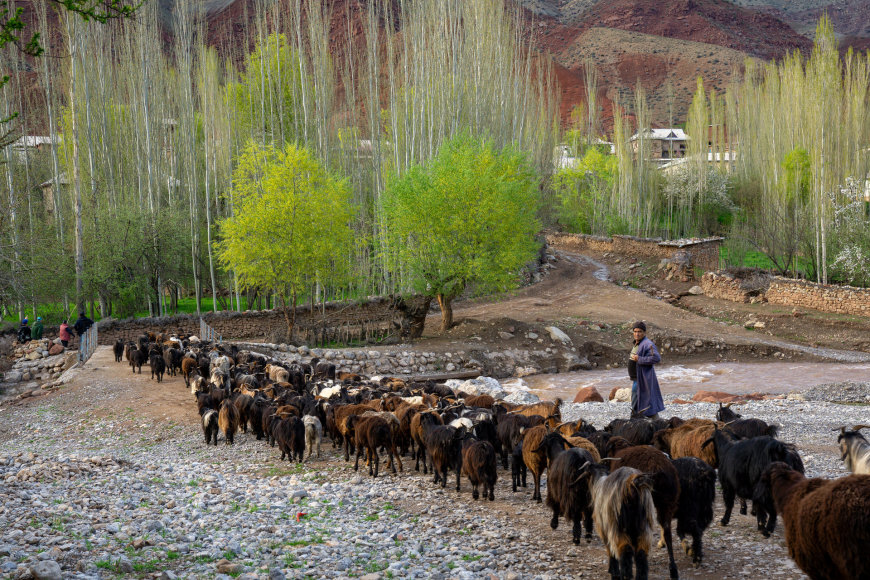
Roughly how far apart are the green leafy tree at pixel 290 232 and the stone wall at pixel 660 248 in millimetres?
22877

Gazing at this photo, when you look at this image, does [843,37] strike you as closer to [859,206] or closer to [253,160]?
[859,206]

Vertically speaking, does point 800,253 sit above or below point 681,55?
below

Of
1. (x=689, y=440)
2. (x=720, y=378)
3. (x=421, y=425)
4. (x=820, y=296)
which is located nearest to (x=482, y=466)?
(x=421, y=425)

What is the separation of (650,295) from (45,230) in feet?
100

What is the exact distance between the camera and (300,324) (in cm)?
3106

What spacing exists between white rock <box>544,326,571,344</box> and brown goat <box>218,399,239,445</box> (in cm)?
1753

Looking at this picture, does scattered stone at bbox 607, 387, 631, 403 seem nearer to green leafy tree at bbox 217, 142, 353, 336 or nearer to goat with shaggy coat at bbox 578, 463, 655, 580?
goat with shaggy coat at bbox 578, 463, 655, 580

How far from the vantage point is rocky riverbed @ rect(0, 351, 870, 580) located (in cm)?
714

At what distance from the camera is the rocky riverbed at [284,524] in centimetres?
714

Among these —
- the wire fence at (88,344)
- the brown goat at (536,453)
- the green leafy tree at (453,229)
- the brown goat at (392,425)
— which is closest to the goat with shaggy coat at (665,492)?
the brown goat at (536,453)

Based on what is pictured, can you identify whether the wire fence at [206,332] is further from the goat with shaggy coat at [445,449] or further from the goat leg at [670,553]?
the goat leg at [670,553]

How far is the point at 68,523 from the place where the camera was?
8.30 metres

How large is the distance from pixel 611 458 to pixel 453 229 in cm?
2230

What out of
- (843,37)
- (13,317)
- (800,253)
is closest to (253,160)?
(13,317)
